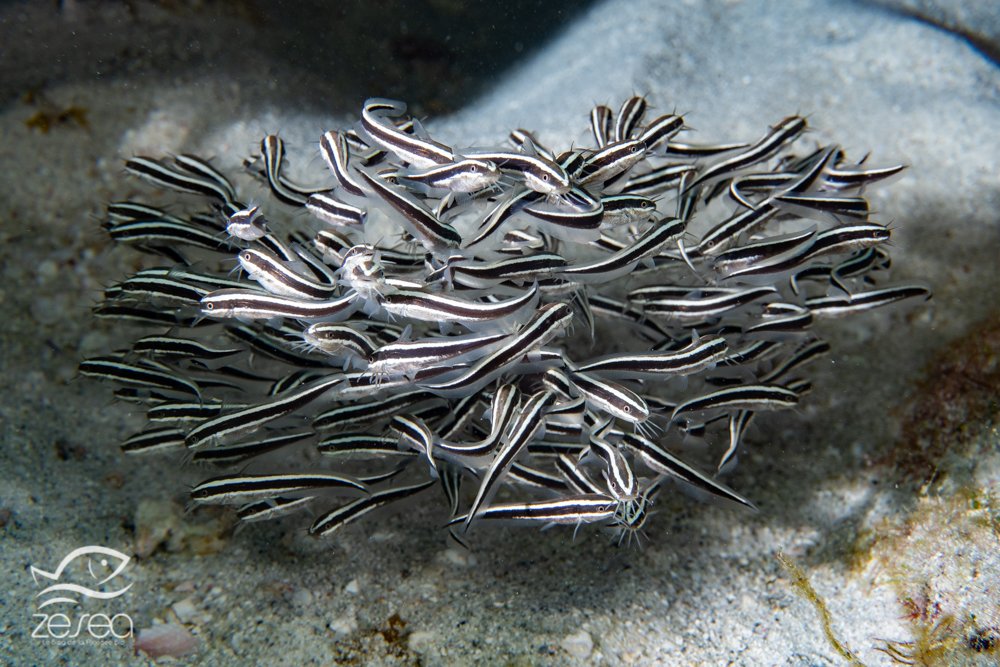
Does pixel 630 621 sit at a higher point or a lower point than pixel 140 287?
lower

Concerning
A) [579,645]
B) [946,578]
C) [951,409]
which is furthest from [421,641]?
[951,409]

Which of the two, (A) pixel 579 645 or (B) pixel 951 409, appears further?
(B) pixel 951 409

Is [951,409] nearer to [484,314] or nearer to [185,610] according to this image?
[484,314]

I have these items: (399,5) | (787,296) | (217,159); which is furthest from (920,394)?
(217,159)

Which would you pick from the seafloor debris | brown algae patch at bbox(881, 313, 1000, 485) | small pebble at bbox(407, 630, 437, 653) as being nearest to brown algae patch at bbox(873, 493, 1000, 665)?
brown algae patch at bbox(881, 313, 1000, 485)

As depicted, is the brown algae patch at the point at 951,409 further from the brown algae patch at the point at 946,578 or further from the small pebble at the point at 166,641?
the small pebble at the point at 166,641

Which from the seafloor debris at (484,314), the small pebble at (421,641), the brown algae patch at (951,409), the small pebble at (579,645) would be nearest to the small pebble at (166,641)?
the seafloor debris at (484,314)

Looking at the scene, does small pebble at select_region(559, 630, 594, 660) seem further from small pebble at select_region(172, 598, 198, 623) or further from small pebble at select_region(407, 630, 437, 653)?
small pebble at select_region(172, 598, 198, 623)

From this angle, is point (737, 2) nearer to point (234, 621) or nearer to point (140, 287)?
point (140, 287)
